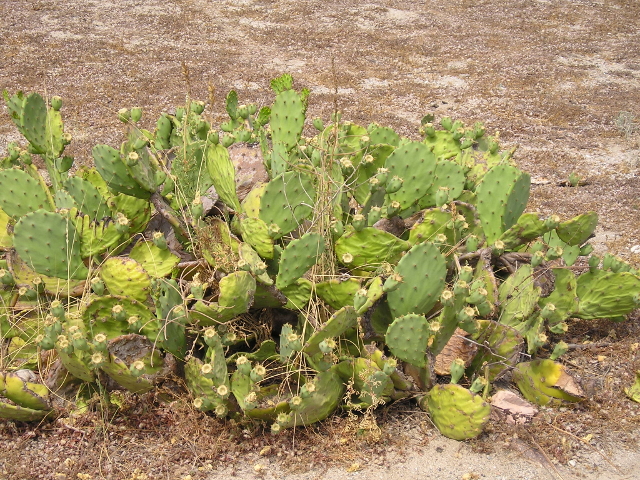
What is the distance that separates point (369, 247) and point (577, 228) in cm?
112

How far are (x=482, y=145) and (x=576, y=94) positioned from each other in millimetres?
4300

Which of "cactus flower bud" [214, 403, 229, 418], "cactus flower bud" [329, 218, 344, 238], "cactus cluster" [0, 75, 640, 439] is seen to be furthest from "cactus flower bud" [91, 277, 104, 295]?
"cactus flower bud" [329, 218, 344, 238]

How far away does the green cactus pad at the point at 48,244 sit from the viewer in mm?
2871

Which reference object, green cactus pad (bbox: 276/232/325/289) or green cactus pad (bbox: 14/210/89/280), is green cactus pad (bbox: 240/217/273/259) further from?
green cactus pad (bbox: 14/210/89/280)

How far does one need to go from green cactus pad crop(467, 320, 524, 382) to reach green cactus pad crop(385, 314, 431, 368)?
0.41 meters

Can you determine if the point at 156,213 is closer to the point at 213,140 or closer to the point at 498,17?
the point at 213,140

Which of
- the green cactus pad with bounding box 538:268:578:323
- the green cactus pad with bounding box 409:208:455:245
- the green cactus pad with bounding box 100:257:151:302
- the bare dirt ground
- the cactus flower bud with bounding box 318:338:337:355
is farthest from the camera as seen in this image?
the green cactus pad with bounding box 538:268:578:323

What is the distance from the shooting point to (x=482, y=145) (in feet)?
13.8

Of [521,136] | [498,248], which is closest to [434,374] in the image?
[498,248]

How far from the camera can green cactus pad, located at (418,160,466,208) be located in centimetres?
353

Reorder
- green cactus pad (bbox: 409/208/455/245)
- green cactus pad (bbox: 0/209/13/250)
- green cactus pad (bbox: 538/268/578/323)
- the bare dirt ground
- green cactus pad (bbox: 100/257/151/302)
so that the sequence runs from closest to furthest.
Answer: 1. the bare dirt ground
2. green cactus pad (bbox: 100/257/151/302)
3. green cactus pad (bbox: 409/208/455/245)
4. green cactus pad (bbox: 538/268/578/323)
5. green cactus pad (bbox: 0/209/13/250)

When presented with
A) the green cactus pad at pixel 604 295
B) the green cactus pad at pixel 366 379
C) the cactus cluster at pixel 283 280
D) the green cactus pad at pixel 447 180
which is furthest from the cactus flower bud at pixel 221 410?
the green cactus pad at pixel 604 295

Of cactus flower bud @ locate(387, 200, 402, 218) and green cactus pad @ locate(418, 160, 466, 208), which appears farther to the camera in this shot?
green cactus pad @ locate(418, 160, 466, 208)

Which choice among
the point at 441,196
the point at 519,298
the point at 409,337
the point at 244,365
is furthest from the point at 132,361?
the point at 519,298
